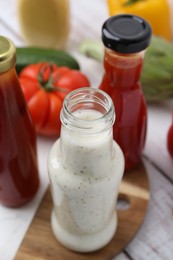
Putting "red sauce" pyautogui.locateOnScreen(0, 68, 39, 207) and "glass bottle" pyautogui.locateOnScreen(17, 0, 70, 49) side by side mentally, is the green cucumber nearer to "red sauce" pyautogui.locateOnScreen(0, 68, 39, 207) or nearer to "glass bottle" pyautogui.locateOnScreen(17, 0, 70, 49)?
"glass bottle" pyautogui.locateOnScreen(17, 0, 70, 49)

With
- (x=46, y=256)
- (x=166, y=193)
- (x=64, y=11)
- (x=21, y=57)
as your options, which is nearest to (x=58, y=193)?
(x=46, y=256)

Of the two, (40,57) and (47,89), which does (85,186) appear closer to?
(47,89)

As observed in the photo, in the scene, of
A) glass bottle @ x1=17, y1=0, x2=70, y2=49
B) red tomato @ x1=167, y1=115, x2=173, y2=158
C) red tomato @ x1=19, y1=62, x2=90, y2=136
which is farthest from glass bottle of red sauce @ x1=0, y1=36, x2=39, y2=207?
glass bottle @ x1=17, y1=0, x2=70, y2=49

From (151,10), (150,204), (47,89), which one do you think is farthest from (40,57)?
(150,204)

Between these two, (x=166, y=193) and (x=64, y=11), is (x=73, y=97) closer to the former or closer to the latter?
(x=166, y=193)

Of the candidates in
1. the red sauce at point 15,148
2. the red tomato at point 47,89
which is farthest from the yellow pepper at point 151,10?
the red sauce at point 15,148

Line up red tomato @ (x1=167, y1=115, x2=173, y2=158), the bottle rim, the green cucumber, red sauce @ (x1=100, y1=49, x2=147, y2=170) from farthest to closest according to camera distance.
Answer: the green cucumber, red tomato @ (x1=167, y1=115, x2=173, y2=158), red sauce @ (x1=100, y1=49, x2=147, y2=170), the bottle rim
